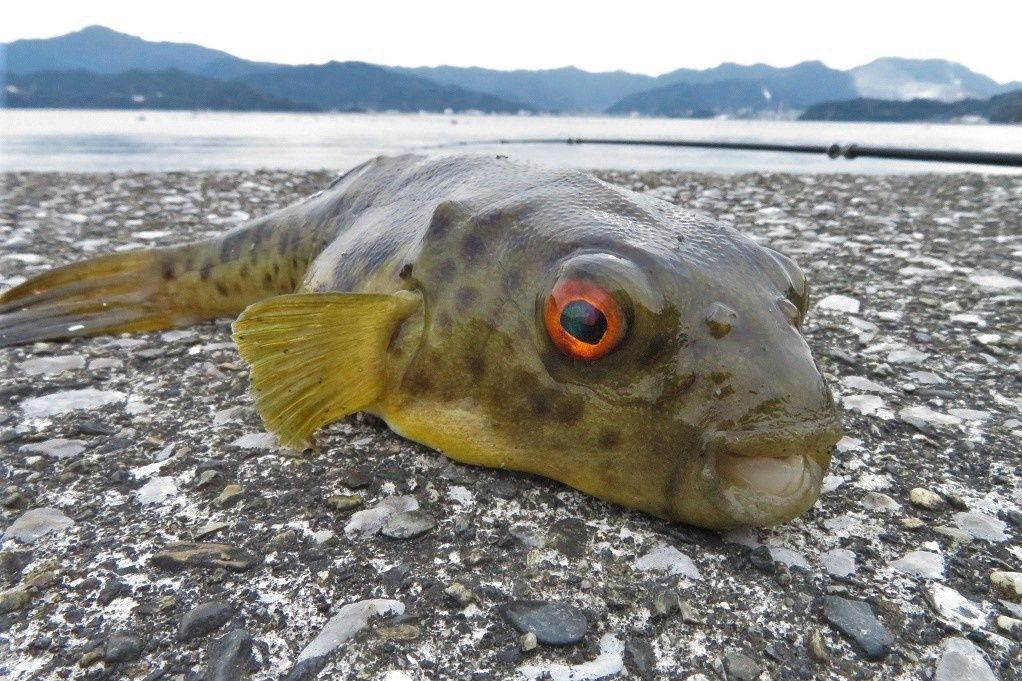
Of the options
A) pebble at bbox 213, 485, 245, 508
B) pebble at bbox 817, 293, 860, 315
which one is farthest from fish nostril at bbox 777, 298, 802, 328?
pebble at bbox 817, 293, 860, 315

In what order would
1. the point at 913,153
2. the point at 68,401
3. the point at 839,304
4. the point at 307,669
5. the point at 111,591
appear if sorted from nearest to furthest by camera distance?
the point at 307,669 → the point at 111,591 → the point at 68,401 → the point at 839,304 → the point at 913,153

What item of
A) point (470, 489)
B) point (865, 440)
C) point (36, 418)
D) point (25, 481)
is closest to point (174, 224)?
point (36, 418)

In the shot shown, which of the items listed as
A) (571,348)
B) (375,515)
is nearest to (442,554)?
(375,515)

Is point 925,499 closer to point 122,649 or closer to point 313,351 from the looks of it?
point 313,351

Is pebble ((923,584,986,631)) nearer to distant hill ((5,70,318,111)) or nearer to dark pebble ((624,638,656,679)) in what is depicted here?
dark pebble ((624,638,656,679))

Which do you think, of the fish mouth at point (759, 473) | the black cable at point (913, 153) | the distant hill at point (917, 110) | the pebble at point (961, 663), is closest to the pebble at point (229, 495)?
the fish mouth at point (759, 473)

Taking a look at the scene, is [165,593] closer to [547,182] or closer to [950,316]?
[547,182]
